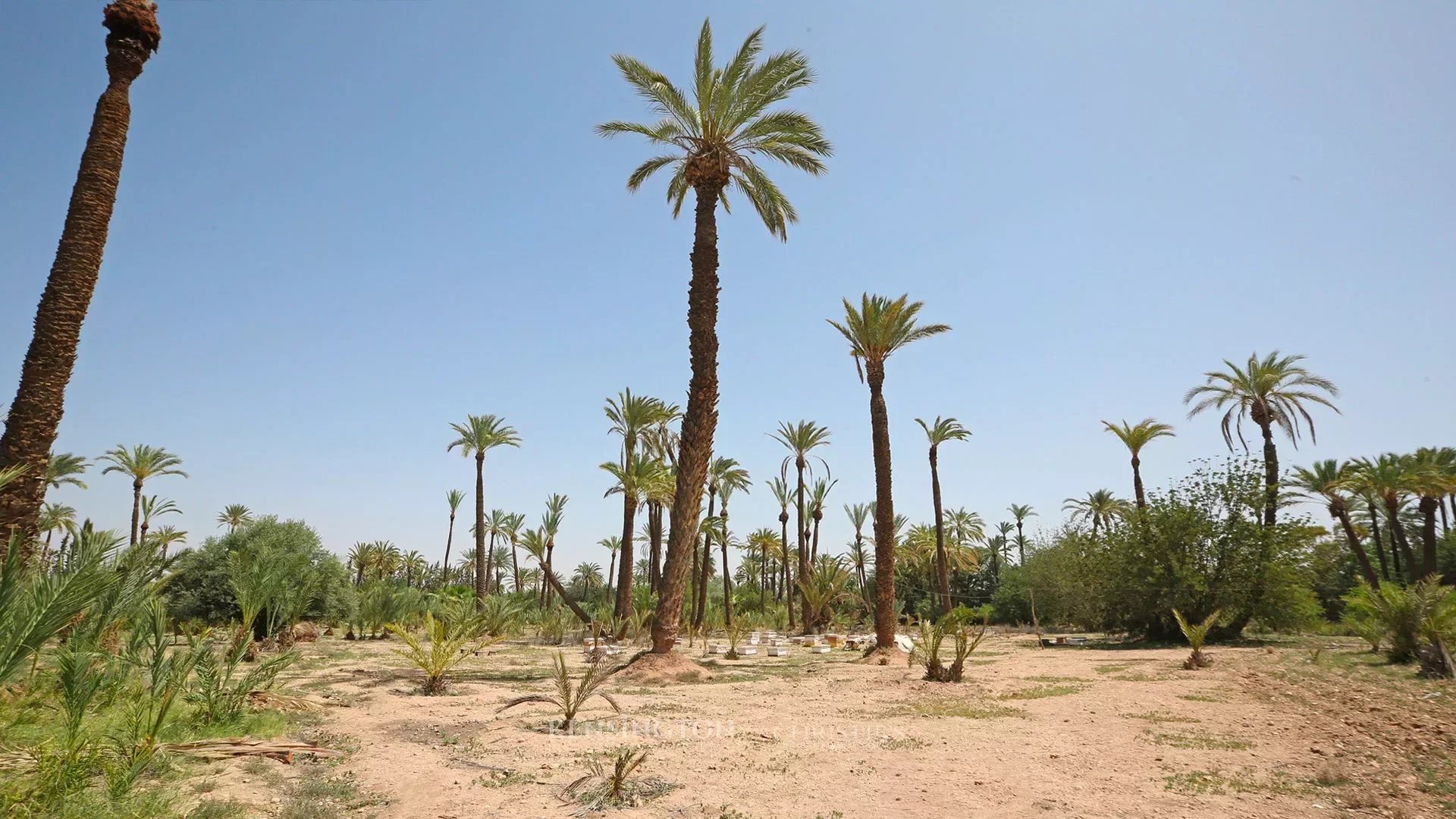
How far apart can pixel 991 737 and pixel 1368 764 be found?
3.47 m

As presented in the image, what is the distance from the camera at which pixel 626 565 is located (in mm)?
27984

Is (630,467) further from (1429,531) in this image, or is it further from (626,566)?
(1429,531)

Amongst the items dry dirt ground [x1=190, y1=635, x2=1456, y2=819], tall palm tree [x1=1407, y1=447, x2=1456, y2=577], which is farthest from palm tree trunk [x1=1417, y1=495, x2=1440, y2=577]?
dry dirt ground [x1=190, y1=635, x2=1456, y2=819]

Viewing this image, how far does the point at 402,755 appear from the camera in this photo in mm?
7309

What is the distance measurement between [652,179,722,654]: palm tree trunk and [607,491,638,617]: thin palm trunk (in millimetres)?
11744

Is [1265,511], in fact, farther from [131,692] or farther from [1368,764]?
[131,692]

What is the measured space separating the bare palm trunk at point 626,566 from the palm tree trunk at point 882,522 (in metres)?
10.3

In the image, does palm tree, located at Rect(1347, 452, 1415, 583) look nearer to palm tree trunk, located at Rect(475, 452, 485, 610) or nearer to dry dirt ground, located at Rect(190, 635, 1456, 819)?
dry dirt ground, located at Rect(190, 635, 1456, 819)

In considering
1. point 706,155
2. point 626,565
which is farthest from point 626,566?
point 706,155

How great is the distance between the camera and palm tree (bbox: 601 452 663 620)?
2773 cm

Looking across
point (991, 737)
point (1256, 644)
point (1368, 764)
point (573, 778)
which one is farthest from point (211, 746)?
point (1256, 644)

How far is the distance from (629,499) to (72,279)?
19.9 metres

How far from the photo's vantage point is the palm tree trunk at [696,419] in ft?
52.2

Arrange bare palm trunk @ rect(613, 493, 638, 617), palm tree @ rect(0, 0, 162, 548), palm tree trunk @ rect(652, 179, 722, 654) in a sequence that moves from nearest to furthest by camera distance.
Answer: palm tree @ rect(0, 0, 162, 548) → palm tree trunk @ rect(652, 179, 722, 654) → bare palm trunk @ rect(613, 493, 638, 617)
